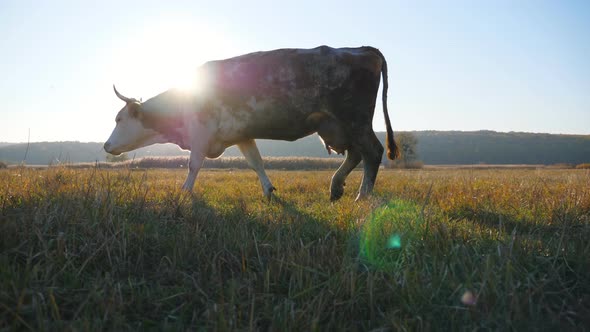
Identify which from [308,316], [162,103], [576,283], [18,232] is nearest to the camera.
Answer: [308,316]

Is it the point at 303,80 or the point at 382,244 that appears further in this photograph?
the point at 303,80

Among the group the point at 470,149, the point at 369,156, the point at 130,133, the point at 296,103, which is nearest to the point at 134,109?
the point at 130,133

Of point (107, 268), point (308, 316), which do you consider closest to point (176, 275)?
point (107, 268)

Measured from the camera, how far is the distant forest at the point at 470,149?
14262cm

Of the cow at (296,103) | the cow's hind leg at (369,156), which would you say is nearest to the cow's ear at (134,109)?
the cow at (296,103)

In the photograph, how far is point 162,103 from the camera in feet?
24.0

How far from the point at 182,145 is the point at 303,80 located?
2.74 metres

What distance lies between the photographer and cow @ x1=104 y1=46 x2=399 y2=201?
19.8 feet

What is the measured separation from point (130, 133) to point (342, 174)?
13.2 feet

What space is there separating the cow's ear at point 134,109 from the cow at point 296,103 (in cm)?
102

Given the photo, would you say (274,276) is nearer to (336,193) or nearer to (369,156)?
(336,193)

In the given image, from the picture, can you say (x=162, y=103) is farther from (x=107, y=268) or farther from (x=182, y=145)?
(x=107, y=268)

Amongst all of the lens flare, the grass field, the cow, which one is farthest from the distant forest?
the grass field

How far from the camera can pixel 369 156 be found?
6.23m
